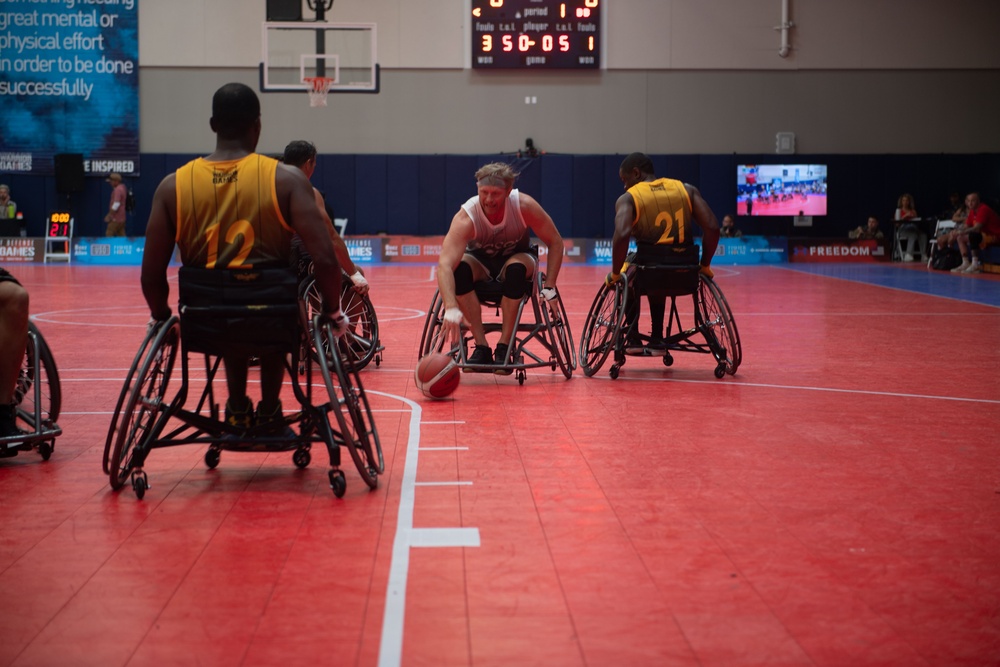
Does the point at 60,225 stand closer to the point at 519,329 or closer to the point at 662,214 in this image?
the point at 519,329

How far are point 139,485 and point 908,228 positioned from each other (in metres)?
21.5

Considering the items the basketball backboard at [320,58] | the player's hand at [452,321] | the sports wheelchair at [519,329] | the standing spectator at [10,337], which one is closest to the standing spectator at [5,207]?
the basketball backboard at [320,58]

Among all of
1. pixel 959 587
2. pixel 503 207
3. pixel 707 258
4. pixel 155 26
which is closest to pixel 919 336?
pixel 707 258

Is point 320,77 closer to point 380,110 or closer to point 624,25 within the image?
point 380,110

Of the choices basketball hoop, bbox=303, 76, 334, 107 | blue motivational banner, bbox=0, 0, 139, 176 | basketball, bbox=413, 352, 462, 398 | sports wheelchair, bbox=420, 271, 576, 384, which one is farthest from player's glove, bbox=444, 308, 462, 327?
blue motivational banner, bbox=0, 0, 139, 176

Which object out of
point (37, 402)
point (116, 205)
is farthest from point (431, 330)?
point (116, 205)

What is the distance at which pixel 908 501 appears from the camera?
14.1 ft

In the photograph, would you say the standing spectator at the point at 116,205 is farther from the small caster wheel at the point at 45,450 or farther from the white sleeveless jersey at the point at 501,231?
the small caster wheel at the point at 45,450

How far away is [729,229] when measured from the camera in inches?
924

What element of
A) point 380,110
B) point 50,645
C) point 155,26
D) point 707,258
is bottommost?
point 50,645

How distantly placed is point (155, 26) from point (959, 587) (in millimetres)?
22974

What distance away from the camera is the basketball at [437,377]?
6616 mm

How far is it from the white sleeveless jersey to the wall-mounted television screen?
17171 mm

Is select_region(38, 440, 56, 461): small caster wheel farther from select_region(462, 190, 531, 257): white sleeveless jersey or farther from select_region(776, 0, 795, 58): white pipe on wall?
select_region(776, 0, 795, 58): white pipe on wall
